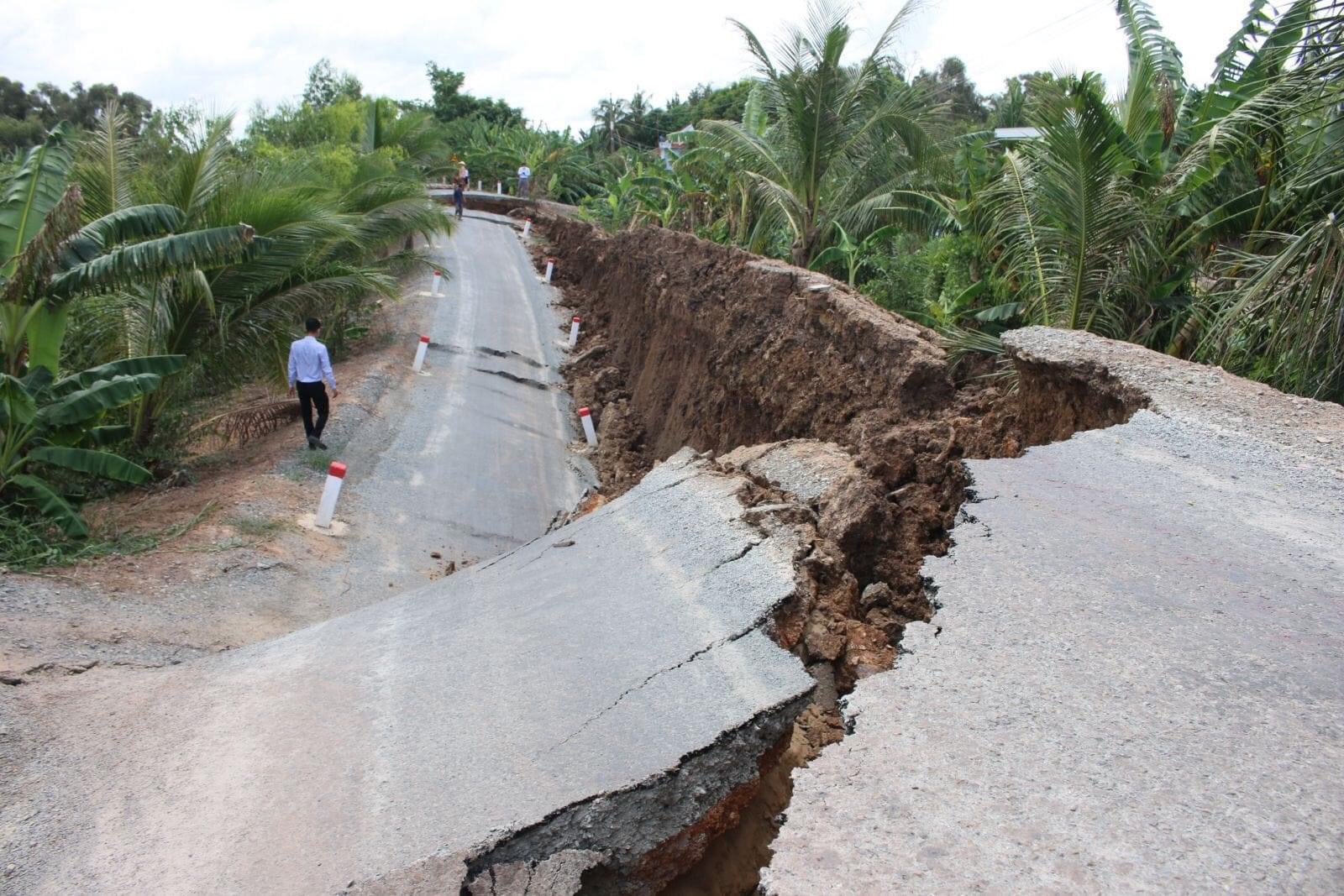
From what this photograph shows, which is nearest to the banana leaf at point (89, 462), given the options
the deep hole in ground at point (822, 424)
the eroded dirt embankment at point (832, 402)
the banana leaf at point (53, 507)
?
the banana leaf at point (53, 507)

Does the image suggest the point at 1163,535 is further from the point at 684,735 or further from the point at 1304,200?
the point at 1304,200

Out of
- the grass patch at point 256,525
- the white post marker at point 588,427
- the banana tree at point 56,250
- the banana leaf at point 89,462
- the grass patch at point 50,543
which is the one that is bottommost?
the grass patch at point 256,525

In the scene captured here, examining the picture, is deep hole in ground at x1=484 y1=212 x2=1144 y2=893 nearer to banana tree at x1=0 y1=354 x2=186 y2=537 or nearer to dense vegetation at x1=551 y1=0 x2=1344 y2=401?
dense vegetation at x1=551 y1=0 x2=1344 y2=401

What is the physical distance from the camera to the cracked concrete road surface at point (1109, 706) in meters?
3.19

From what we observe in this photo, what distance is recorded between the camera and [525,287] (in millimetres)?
28750

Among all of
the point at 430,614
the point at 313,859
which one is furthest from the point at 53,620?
the point at 313,859

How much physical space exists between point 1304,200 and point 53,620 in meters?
11.1

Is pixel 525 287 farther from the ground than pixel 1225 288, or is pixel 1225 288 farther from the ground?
pixel 1225 288

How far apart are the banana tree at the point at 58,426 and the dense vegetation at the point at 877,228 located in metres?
0.03

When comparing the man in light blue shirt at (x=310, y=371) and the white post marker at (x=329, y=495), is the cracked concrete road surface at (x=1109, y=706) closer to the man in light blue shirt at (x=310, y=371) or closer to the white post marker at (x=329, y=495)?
the white post marker at (x=329, y=495)

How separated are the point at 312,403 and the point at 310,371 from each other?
0.88 meters

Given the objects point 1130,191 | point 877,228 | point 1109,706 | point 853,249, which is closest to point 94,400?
point 1109,706

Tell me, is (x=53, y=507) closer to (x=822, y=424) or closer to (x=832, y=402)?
(x=822, y=424)

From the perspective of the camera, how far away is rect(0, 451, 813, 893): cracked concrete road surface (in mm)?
4414
